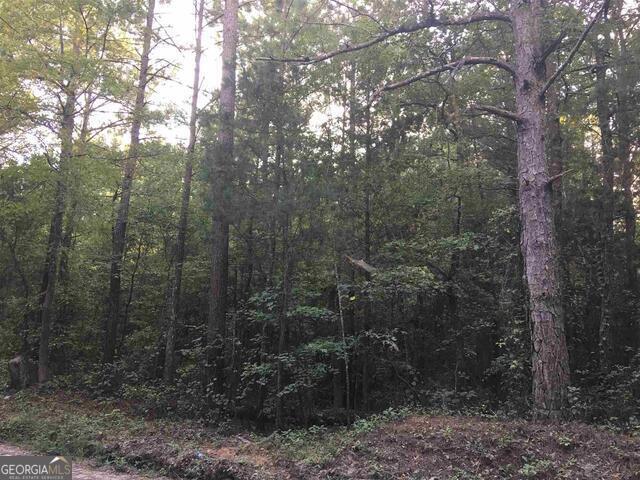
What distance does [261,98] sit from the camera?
10.3 meters

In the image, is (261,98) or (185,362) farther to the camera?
(185,362)

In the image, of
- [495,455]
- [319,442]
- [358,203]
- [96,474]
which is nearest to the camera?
[495,455]

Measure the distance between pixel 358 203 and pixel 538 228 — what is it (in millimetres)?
4726

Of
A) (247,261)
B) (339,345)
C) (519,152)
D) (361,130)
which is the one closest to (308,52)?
(361,130)

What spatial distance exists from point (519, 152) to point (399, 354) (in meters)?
6.09

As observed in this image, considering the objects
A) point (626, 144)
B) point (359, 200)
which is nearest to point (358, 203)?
point (359, 200)

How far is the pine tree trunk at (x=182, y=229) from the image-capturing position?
13.4 m

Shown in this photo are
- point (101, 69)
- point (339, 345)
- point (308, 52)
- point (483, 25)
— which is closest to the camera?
point (339, 345)

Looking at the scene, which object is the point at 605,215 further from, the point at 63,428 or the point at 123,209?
the point at 123,209

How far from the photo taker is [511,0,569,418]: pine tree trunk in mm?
7387

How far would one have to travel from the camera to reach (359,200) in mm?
11633

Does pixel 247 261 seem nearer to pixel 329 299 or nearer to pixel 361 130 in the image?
pixel 329 299

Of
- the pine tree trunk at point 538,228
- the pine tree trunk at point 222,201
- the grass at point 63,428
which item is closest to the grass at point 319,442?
the pine tree trunk at point 538,228

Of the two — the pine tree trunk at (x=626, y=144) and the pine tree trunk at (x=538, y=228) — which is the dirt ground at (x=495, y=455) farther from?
the pine tree trunk at (x=626, y=144)
